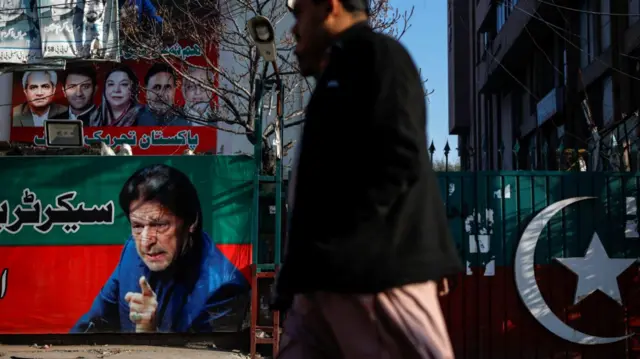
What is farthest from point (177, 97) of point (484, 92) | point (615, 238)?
point (484, 92)

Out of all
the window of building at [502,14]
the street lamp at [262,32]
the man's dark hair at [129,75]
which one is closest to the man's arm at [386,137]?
the street lamp at [262,32]

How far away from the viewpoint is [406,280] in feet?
7.32

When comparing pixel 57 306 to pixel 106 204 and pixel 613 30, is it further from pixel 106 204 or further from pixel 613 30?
pixel 613 30

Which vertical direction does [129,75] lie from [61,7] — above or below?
below

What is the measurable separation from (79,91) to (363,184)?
20562 mm

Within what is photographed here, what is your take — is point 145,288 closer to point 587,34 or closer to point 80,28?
point 80,28

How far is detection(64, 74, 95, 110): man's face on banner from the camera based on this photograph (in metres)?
21.4

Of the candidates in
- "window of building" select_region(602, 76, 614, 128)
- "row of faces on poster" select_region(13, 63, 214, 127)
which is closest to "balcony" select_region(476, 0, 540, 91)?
"window of building" select_region(602, 76, 614, 128)

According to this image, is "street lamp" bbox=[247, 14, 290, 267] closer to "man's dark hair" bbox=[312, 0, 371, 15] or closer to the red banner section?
"man's dark hair" bbox=[312, 0, 371, 15]

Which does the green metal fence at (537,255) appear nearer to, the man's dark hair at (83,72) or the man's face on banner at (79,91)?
the man's dark hair at (83,72)

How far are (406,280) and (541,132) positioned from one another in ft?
69.3

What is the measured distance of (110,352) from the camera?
8.74 m

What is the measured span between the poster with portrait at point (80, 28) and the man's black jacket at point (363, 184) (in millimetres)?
14982

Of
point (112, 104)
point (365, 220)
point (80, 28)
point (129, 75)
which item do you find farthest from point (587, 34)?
point (365, 220)
